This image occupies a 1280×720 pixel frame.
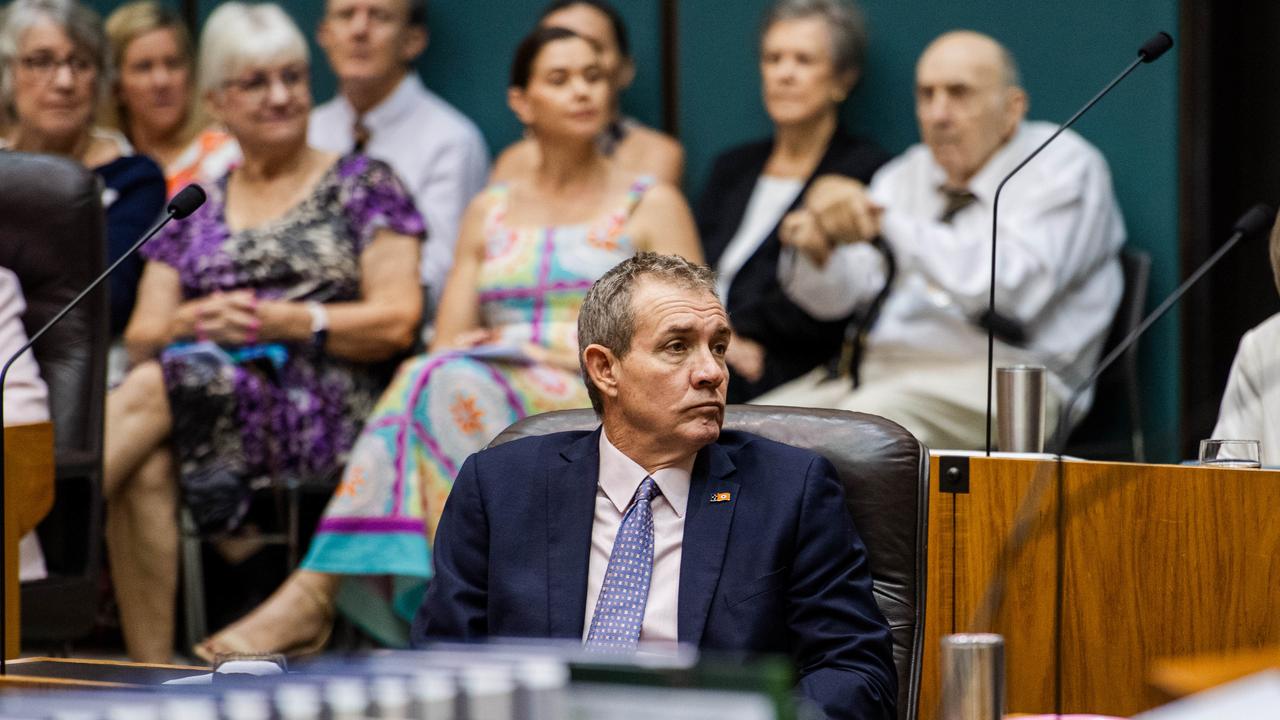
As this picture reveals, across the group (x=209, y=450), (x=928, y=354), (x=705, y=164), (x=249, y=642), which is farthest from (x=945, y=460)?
(x=705, y=164)

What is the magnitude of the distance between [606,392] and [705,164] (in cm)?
237

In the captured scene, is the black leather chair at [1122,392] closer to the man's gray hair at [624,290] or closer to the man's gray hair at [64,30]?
the man's gray hair at [624,290]

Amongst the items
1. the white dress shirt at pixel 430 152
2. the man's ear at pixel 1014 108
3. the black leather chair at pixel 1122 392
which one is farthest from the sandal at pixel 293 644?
the man's ear at pixel 1014 108

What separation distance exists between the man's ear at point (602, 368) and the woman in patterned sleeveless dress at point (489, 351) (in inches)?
46.6

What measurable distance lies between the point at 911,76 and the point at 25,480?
245cm

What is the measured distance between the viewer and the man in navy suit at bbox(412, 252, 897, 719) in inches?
83.0

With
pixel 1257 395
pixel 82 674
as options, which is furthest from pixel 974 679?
pixel 1257 395

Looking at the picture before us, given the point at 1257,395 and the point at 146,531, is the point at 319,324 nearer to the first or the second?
the point at 146,531

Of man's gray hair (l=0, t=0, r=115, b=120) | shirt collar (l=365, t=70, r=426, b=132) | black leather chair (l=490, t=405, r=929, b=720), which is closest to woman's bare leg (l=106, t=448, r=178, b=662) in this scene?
man's gray hair (l=0, t=0, r=115, b=120)

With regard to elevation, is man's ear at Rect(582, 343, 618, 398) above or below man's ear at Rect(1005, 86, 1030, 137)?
below

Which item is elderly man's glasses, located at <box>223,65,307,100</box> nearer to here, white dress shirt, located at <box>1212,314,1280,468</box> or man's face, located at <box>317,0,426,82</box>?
man's face, located at <box>317,0,426,82</box>

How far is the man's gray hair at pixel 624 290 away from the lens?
2.31m

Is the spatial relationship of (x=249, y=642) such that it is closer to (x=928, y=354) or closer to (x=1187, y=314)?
(x=928, y=354)

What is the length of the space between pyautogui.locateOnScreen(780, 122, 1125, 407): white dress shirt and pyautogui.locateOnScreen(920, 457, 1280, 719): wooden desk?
1316 millimetres
